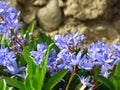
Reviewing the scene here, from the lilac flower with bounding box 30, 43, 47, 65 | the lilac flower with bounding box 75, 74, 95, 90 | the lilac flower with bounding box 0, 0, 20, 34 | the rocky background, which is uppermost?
the lilac flower with bounding box 0, 0, 20, 34

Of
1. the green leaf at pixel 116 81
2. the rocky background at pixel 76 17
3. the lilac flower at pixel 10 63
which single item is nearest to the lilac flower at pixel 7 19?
the lilac flower at pixel 10 63

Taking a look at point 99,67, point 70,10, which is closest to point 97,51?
point 99,67

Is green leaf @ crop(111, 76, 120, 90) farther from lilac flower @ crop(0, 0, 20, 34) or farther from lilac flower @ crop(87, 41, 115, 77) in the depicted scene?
lilac flower @ crop(0, 0, 20, 34)

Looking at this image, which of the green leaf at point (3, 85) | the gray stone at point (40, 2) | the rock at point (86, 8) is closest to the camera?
the green leaf at point (3, 85)

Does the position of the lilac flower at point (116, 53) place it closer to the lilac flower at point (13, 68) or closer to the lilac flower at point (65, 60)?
the lilac flower at point (65, 60)

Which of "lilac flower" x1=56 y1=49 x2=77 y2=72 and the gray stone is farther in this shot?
the gray stone

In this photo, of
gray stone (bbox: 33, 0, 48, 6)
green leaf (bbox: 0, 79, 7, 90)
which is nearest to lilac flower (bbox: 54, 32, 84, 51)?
green leaf (bbox: 0, 79, 7, 90)
